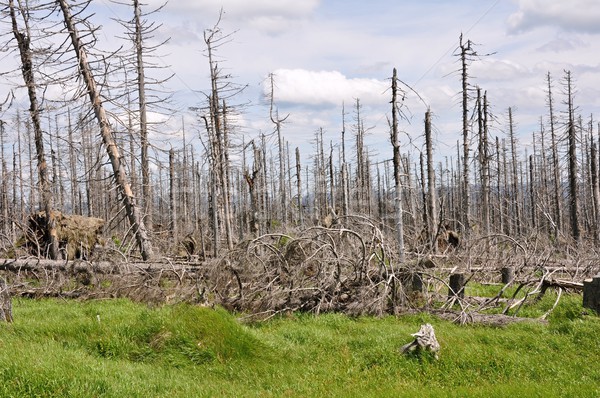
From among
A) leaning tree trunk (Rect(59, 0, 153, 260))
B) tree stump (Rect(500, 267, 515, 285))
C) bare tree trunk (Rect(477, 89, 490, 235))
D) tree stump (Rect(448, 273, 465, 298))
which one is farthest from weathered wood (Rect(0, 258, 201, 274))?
bare tree trunk (Rect(477, 89, 490, 235))

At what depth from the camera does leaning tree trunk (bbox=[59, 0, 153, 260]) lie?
51.1 feet

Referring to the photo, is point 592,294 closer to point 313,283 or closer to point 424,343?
point 424,343

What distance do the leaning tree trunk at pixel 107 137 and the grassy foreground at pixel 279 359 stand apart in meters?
5.81

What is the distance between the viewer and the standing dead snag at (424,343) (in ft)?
27.0

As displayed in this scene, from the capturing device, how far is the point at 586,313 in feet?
33.7

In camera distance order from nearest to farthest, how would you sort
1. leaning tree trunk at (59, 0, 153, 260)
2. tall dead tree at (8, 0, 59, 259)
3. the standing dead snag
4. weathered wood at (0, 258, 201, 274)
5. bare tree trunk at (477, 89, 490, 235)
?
the standing dead snag → weathered wood at (0, 258, 201, 274) → leaning tree trunk at (59, 0, 153, 260) → tall dead tree at (8, 0, 59, 259) → bare tree trunk at (477, 89, 490, 235)

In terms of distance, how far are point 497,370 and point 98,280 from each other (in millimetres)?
10882

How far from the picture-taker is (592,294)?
34.0ft

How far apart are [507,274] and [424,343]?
8816mm

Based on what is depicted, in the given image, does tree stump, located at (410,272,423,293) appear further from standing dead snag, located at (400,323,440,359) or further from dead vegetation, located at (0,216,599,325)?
standing dead snag, located at (400,323,440,359)

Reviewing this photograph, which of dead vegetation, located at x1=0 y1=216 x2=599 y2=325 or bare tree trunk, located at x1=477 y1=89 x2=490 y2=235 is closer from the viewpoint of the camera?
dead vegetation, located at x1=0 y1=216 x2=599 y2=325

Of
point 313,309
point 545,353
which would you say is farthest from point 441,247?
point 545,353

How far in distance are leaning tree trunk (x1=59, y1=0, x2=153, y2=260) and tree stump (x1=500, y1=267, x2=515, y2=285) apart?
1084 centimetres

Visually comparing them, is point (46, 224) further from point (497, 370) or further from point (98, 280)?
point (497, 370)
